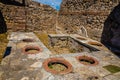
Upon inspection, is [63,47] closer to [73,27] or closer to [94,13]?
[73,27]

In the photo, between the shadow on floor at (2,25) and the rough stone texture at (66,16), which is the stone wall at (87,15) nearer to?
the rough stone texture at (66,16)

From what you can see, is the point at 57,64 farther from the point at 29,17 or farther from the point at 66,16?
the point at 66,16

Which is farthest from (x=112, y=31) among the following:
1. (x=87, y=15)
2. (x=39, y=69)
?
(x=39, y=69)

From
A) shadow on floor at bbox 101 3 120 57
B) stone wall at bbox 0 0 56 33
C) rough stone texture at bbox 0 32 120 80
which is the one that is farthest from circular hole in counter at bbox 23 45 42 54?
stone wall at bbox 0 0 56 33

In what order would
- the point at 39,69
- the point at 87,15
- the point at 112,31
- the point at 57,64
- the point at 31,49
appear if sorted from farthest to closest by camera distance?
the point at 87,15, the point at 112,31, the point at 31,49, the point at 57,64, the point at 39,69

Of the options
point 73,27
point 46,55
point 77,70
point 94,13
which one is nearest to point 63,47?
point 73,27

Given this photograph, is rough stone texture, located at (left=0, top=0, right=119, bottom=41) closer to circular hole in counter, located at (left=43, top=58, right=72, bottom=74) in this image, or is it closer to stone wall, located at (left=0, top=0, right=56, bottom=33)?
stone wall, located at (left=0, top=0, right=56, bottom=33)

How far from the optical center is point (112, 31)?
23.2ft

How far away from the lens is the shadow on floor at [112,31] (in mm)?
6766

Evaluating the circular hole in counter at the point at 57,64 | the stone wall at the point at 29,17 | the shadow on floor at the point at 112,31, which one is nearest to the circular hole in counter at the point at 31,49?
the circular hole in counter at the point at 57,64

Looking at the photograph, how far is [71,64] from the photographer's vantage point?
14.1ft

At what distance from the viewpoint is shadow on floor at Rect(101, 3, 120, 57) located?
6.77 metres

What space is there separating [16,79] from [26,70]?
50cm

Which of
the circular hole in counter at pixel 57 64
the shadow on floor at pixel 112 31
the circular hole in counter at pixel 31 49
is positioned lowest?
the circular hole in counter at pixel 57 64
